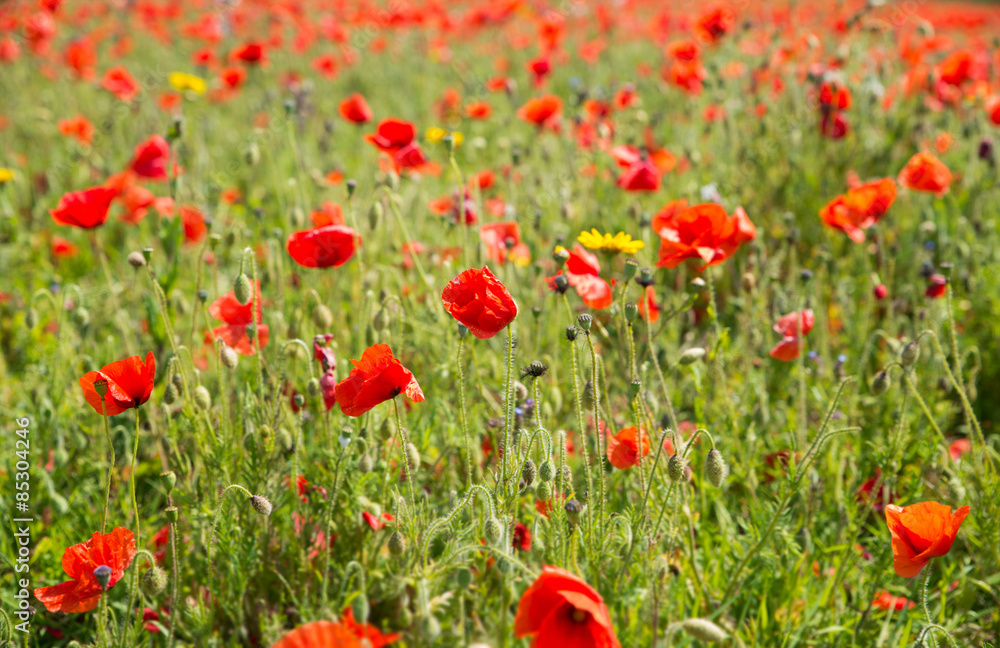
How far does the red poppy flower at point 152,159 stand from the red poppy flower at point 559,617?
256 cm

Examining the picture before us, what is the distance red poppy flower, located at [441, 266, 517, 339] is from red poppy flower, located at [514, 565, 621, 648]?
47cm

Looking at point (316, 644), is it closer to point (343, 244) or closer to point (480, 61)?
point (343, 244)

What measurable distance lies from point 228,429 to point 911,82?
419 centimetres

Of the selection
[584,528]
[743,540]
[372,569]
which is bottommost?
[743,540]

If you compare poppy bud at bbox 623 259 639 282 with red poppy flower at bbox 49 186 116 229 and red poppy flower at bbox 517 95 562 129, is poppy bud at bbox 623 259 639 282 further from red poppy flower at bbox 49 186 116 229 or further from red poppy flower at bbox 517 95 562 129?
red poppy flower at bbox 517 95 562 129

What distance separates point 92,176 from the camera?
4.11 m

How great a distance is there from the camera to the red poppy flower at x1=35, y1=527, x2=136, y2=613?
1.44 m

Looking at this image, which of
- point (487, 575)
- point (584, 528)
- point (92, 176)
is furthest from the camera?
point (92, 176)

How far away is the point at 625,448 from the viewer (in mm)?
1681

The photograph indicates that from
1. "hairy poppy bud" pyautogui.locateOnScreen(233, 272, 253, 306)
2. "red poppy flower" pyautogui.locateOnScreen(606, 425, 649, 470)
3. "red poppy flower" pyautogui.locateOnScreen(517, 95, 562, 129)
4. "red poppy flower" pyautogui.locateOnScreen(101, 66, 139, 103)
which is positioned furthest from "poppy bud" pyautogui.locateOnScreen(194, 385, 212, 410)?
"red poppy flower" pyautogui.locateOnScreen(101, 66, 139, 103)

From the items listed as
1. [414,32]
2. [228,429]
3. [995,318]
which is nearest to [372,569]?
[228,429]

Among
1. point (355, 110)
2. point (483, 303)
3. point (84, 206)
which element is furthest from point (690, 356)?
point (355, 110)

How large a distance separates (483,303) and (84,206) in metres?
1.45

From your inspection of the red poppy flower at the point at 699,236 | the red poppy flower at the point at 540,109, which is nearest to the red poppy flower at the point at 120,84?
the red poppy flower at the point at 540,109
